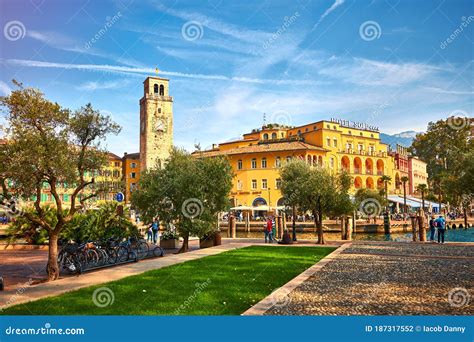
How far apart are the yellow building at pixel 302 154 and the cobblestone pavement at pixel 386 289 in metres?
41.0

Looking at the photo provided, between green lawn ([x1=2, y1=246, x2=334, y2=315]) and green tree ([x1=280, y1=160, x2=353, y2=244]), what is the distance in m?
10.5

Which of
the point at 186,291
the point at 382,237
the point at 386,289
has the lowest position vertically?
the point at 382,237

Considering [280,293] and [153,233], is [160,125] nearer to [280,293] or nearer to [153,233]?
[153,233]

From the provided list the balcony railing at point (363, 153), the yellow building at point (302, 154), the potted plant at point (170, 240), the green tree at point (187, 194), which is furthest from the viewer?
the balcony railing at point (363, 153)

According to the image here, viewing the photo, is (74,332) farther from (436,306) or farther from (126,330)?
(436,306)

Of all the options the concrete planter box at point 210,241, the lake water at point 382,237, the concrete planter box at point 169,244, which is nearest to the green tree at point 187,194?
the concrete planter box at point 210,241

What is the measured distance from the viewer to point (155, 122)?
71375 millimetres

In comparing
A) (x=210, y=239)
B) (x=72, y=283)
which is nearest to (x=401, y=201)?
(x=210, y=239)

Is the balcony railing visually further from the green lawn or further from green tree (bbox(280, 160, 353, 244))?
the green lawn

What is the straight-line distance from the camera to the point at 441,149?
3167 inches

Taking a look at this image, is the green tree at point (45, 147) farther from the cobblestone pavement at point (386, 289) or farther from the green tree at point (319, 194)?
the green tree at point (319, 194)

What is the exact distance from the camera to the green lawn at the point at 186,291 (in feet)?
24.7

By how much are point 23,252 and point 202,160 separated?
960cm

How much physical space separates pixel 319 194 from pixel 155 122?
5201 centimetres
